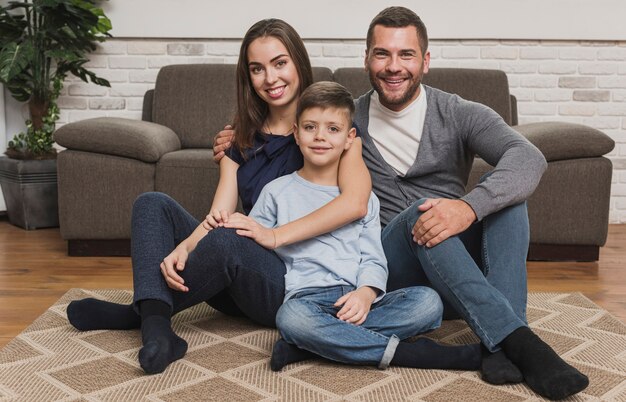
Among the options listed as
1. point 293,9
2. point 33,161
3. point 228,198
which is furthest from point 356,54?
point 228,198

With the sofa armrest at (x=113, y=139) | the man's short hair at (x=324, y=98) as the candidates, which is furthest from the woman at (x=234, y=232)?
the sofa armrest at (x=113, y=139)

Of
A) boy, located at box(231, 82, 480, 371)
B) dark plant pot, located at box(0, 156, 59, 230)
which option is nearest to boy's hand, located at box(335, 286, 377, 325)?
boy, located at box(231, 82, 480, 371)

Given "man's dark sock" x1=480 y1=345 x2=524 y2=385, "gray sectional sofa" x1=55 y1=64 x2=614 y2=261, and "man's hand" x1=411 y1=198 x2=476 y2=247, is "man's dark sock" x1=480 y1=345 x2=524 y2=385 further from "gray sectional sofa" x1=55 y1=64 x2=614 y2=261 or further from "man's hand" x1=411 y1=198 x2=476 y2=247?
"gray sectional sofa" x1=55 y1=64 x2=614 y2=261

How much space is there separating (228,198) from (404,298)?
20.9 inches

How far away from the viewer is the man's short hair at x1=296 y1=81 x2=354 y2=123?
5.72 feet

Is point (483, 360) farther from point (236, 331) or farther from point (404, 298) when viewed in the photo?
point (236, 331)

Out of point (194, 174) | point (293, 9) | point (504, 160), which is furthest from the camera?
point (293, 9)

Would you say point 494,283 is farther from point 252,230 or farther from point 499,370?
point 252,230

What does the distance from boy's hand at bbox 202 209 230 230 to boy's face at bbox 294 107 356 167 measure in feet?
0.79

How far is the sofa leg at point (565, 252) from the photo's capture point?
2947 millimetres

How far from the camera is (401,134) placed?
6.48ft

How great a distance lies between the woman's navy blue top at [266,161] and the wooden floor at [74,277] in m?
0.74

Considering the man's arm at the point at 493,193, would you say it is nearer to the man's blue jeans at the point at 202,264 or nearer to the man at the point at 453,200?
the man at the point at 453,200

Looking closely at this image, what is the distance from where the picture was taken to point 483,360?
1.61 m
